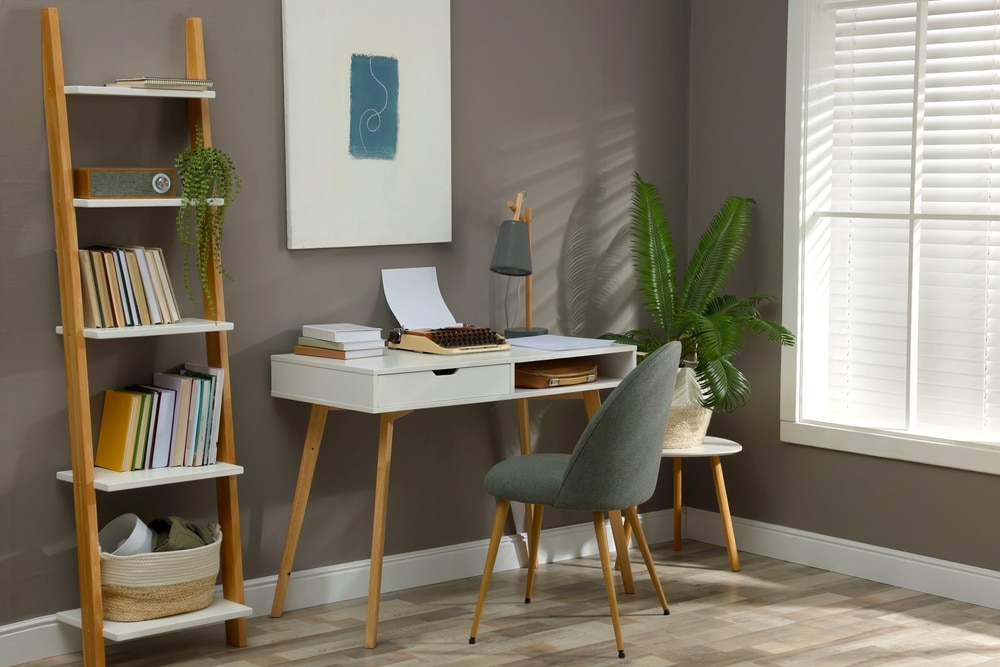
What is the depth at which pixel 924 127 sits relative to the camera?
4.12 metres

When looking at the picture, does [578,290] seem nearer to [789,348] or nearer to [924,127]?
[789,348]

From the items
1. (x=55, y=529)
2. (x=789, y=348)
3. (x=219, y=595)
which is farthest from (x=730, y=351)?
(x=55, y=529)

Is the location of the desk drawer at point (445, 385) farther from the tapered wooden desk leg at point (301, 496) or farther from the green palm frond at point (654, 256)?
the green palm frond at point (654, 256)

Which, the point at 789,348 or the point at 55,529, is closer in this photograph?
the point at 55,529

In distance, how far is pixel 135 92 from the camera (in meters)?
3.29

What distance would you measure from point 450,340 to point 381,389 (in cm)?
38

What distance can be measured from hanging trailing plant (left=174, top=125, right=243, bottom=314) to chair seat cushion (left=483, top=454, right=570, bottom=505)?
3.14 ft

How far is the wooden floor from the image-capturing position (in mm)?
3471

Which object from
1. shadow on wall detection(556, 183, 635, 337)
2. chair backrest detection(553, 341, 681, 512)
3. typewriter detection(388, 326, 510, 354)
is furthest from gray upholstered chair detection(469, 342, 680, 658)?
shadow on wall detection(556, 183, 635, 337)

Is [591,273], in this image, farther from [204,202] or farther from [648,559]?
[204,202]

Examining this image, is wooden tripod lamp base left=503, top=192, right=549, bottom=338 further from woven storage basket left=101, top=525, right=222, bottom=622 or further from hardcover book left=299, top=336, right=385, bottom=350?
woven storage basket left=101, top=525, right=222, bottom=622

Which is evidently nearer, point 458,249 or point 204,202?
point 204,202

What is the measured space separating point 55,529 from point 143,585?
0.35 metres

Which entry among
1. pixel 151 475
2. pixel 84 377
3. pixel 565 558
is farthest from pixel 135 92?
pixel 565 558
